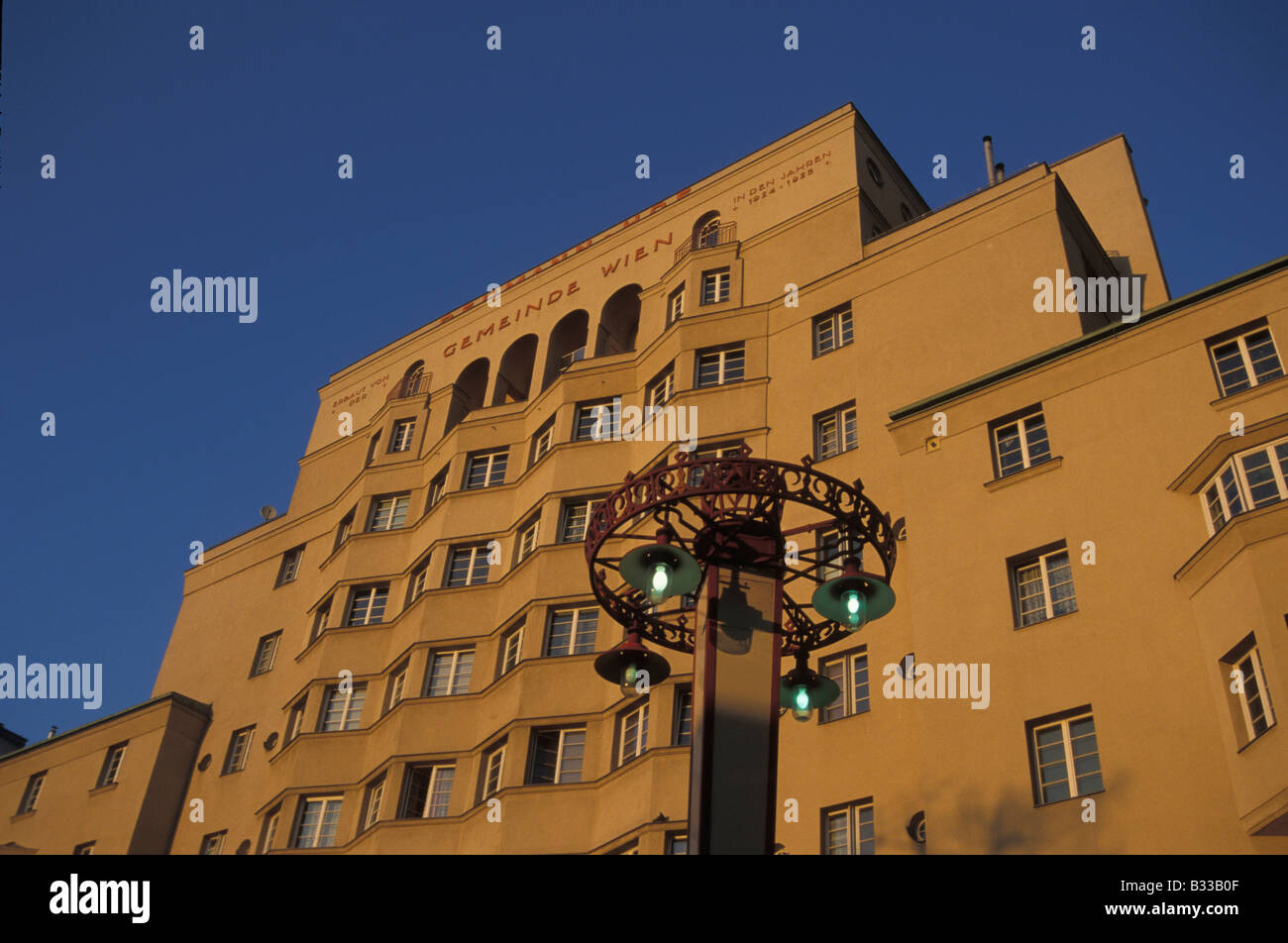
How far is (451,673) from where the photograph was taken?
33875mm

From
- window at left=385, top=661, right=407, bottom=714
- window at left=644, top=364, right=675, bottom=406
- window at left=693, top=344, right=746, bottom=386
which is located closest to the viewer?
window at left=693, top=344, right=746, bottom=386

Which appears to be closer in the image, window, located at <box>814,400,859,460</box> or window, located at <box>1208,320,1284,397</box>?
window, located at <box>1208,320,1284,397</box>

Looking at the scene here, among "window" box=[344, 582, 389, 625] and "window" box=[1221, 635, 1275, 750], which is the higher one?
"window" box=[344, 582, 389, 625]

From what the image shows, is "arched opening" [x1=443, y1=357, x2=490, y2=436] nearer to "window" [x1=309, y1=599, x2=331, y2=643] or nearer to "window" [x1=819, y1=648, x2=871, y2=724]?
"window" [x1=309, y1=599, x2=331, y2=643]

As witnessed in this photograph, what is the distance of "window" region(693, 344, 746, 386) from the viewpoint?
3369 centimetres

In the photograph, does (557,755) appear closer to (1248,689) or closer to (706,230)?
(1248,689)

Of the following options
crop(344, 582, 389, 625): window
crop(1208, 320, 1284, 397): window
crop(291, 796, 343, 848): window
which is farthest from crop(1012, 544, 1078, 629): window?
crop(344, 582, 389, 625): window

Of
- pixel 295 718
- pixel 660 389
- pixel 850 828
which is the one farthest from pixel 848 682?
pixel 295 718

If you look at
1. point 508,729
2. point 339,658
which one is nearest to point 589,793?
point 508,729

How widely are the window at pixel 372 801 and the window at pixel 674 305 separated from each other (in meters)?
15.4

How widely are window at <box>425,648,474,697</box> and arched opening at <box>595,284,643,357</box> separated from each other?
11.1m

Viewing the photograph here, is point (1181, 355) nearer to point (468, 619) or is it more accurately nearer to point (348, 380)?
point (468, 619)

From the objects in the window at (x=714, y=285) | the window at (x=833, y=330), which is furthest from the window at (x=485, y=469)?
the window at (x=833, y=330)

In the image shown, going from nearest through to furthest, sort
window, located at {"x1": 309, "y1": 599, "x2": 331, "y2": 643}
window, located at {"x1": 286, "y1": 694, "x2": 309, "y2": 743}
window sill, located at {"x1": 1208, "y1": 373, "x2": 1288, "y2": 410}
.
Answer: window sill, located at {"x1": 1208, "y1": 373, "x2": 1288, "y2": 410} < window, located at {"x1": 286, "y1": 694, "x2": 309, "y2": 743} < window, located at {"x1": 309, "y1": 599, "x2": 331, "y2": 643}
